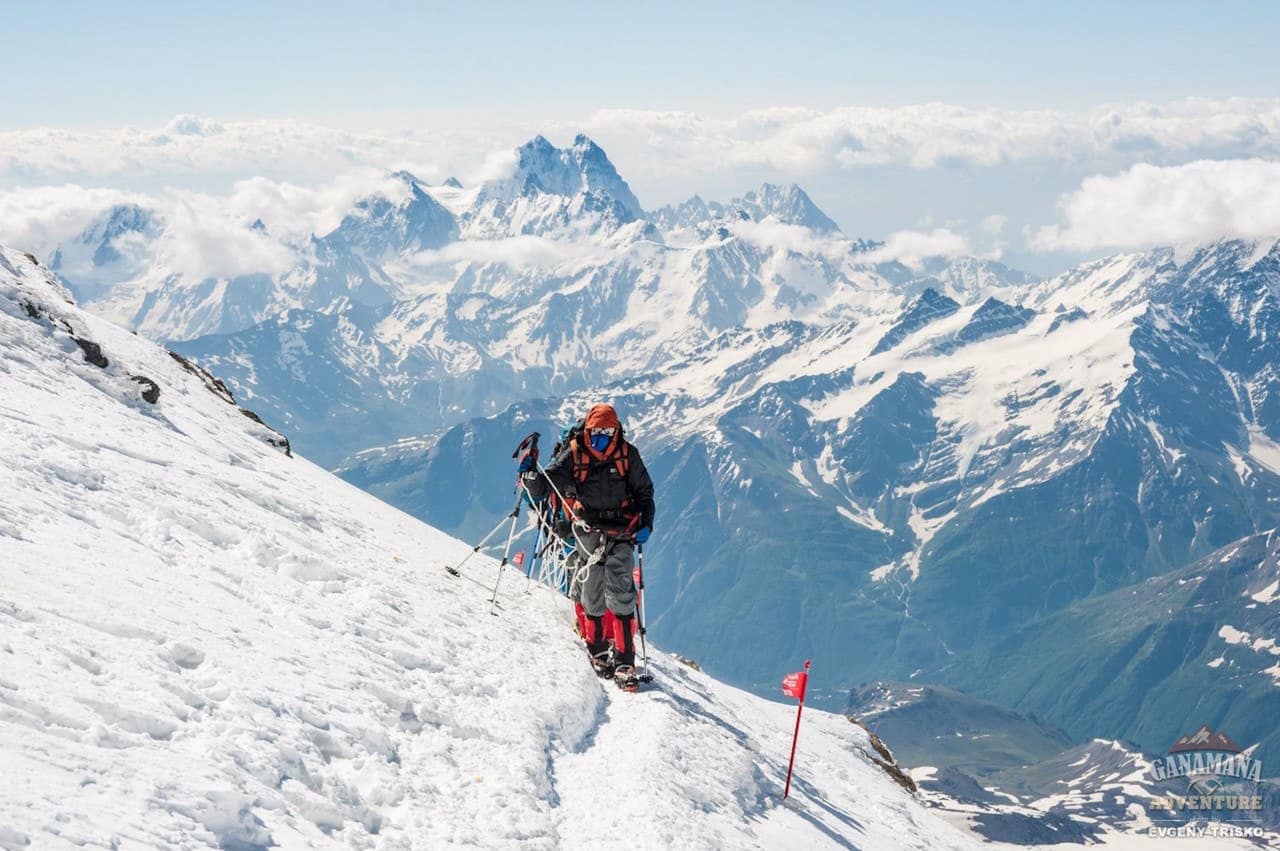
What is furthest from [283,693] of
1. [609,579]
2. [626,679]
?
[626,679]

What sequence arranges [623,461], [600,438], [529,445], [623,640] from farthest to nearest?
[529,445] → [623,640] → [623,461] → [600,438]

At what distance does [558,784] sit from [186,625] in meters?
5.53

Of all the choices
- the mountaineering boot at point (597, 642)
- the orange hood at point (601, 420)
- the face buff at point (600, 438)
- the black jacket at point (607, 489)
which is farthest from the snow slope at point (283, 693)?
the orange hood at point (601, 420)

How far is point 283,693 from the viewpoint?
12.4m

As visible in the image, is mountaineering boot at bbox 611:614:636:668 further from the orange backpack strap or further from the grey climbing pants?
the orange backpack strap

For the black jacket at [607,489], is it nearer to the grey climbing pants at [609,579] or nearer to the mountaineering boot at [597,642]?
the grey climbing pants at [609,579]

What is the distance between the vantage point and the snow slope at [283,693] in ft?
31.8

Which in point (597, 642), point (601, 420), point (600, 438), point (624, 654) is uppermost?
point (601, 420)

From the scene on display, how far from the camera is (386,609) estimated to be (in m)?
17.3

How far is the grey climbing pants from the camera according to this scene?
62.3 feet

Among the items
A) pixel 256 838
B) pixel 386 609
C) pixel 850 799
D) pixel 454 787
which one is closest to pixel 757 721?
pixel 850 799

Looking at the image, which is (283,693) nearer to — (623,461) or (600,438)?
(600,438)

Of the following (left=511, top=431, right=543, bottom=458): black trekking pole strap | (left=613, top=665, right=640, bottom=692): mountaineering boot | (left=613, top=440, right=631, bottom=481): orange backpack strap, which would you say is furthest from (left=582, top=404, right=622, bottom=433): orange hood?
(left=613, top=665, right=640, bottom=692): mountaineering boot

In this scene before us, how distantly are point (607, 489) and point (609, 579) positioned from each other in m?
1.76
